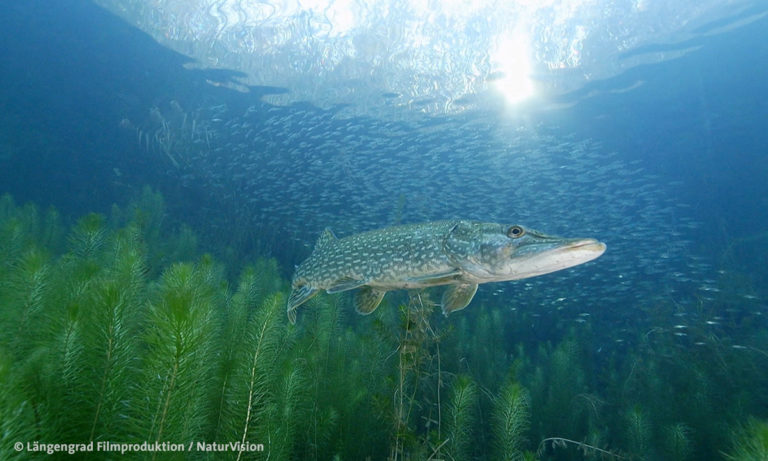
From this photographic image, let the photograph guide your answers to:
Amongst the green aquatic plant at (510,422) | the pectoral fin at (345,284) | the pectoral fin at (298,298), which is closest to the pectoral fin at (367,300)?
the pectoral fin at (345,284)

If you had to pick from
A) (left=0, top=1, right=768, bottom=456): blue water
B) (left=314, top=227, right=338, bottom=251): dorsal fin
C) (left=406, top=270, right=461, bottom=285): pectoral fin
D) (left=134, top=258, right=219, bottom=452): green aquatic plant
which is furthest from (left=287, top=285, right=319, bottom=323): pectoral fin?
(left=0, top=1, right=768, bottom=456): blue water

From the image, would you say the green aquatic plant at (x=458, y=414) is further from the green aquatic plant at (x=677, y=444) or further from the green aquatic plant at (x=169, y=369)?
the green aquatic plant at (x=677, y=444)

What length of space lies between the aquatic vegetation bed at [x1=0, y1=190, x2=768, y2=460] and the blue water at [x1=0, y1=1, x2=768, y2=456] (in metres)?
7.88

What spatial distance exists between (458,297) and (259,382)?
92.4 inches

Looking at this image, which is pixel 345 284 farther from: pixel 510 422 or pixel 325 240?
pixel 510 422

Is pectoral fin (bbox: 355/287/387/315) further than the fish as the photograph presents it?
Yes

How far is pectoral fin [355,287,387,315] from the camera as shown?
429 centimetres

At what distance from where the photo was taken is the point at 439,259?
150 inches

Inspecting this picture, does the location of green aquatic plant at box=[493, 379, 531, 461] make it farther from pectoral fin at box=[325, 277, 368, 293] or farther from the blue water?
the blue water

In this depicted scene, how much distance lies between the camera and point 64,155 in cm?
2731

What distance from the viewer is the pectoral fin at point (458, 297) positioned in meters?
3.79

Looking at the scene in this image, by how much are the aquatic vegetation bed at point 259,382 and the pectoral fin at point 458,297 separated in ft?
0.78

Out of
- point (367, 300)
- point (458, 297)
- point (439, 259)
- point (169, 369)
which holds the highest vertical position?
point (439, 259)

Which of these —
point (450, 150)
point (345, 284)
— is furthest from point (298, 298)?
point (450, 150)
